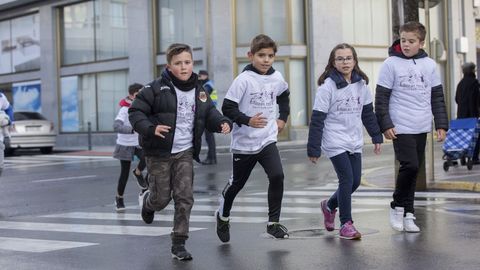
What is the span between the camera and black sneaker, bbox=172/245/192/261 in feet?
20.7

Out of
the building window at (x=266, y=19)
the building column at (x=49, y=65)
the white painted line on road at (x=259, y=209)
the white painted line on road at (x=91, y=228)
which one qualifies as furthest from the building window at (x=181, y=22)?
the white painted line on road at (x=91, y=228)

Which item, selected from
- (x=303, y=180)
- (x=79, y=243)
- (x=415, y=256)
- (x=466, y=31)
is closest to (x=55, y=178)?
(x=303, y=180)

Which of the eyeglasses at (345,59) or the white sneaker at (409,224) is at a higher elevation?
the eyeglasses at (345,59)

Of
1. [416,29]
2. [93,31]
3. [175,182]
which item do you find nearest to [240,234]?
[175,182]

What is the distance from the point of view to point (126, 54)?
31.8 meters

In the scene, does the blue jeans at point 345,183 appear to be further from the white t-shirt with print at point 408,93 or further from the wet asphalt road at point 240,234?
the white t-shirt with print at point 408,93

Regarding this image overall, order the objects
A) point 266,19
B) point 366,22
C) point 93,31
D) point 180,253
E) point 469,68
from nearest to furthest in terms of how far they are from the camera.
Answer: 1. point 180,253
2. point 469,68
3. point 266,19
4. point 366,22
5. point 93,31

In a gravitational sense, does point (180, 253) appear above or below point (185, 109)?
below

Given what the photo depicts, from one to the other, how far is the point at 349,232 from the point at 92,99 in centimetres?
2711

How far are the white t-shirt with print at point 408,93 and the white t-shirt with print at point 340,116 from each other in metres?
0.39

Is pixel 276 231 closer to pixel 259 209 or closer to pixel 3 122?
pixel 259 209

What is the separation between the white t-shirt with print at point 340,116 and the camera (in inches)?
285

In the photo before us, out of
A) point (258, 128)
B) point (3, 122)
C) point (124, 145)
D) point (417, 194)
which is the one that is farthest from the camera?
point (3, 122)

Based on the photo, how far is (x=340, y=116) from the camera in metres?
7.31
